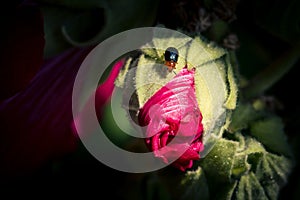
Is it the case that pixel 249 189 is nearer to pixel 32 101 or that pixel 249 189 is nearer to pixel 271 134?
pixel 271 134

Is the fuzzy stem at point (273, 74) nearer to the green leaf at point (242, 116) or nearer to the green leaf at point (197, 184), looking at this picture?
the green leaf at point (242, 116)

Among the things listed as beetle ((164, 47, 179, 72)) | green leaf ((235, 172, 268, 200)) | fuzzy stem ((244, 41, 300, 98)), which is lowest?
green leaf ((235, 172, 268, 200))

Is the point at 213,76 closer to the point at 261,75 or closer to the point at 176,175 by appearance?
the point at 176,175

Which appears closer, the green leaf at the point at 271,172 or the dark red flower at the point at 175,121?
the dark red flower at the point at 175,121

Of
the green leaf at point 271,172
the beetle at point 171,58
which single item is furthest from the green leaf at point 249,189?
the beetle at point 171,58

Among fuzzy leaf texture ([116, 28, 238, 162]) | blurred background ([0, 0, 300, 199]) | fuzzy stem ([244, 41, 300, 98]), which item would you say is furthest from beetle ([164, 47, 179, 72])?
fuzzy stem ([244, 41, 300, 98])

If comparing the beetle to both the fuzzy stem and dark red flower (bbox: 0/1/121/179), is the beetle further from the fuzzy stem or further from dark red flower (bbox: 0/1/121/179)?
the fuzzy stem

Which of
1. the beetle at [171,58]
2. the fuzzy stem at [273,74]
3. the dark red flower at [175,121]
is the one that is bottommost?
the fuzzy stem at [273,74]
